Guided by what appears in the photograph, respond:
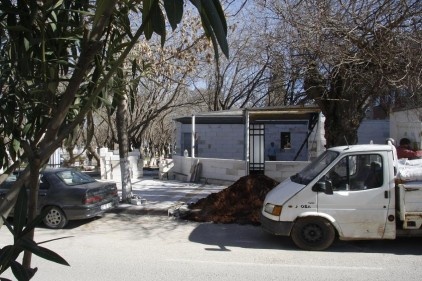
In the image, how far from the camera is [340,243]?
29.6 feet

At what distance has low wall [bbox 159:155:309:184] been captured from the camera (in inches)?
640

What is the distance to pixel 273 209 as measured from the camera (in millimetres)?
8469

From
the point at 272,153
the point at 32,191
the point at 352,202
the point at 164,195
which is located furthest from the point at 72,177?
the point at 272,153

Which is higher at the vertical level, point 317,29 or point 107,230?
point 317,29

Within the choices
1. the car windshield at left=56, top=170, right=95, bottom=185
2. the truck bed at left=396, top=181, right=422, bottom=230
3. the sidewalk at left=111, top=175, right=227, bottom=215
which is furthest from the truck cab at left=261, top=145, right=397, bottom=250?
the car windshield at left=56, top=170, right=95, bottom=185

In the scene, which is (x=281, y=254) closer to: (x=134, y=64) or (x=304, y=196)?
(x=304, y=196)

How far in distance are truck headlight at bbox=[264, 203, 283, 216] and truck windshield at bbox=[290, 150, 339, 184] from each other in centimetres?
68

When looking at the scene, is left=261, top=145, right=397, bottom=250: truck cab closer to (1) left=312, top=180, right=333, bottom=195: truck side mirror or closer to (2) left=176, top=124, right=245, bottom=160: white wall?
(1) left=312, top=180, right=333, bottom=195: truck side mirror

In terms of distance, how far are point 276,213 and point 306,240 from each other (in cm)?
70

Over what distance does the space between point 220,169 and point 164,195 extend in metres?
3.78

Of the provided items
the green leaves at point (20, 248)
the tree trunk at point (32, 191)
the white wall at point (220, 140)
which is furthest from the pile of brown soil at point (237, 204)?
the white wall at point (220, 140)

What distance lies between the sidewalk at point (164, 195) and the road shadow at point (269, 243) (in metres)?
2.49

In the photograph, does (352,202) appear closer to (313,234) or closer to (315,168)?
(313,234)

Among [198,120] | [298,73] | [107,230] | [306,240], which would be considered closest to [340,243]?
[306,240]
